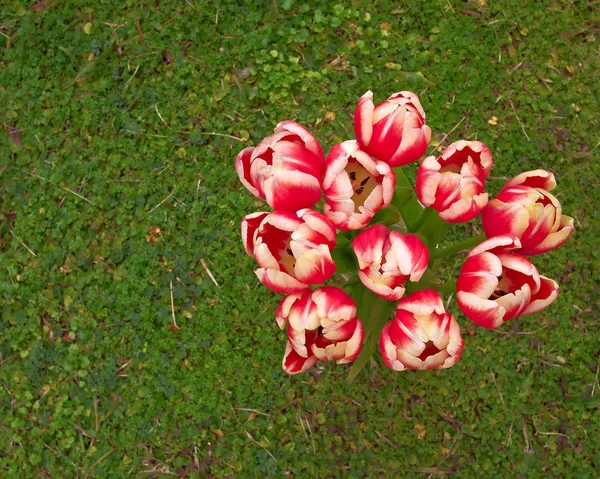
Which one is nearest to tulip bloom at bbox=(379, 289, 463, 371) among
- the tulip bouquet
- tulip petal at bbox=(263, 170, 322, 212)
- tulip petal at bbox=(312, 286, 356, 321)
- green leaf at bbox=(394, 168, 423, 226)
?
the tulip bouquet

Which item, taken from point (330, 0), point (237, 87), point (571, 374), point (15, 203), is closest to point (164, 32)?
point (237, 87)

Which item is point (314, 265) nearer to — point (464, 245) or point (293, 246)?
point (293, 246)

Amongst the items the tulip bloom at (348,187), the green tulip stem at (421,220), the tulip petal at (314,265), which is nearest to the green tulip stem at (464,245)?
the green tulip stem at (421,220)

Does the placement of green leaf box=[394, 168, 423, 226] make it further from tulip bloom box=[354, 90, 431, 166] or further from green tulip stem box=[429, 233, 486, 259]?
tulip bloom box=[354, 90, 431, 166]

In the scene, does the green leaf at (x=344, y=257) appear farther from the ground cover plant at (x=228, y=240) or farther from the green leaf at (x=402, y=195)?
the ground cover plant at (x=228, y=240)

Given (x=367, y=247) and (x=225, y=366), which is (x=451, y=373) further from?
(x=367, y=247)
